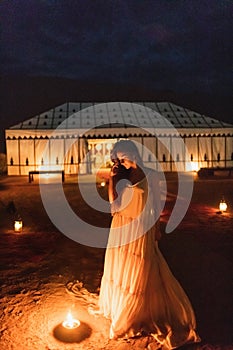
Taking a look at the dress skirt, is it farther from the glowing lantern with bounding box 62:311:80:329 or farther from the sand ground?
the glowing lantern with bounding box 62:311:80:329

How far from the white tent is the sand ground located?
9.93 metres

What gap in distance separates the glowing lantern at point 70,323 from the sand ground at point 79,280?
0.20 ft


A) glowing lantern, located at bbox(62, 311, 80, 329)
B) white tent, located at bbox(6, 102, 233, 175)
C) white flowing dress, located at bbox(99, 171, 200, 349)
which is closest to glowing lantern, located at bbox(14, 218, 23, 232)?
glowing lantern, located at bbox(62, 311, 80, 329)

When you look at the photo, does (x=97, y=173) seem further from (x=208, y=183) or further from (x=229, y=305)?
(x=229, y=305)

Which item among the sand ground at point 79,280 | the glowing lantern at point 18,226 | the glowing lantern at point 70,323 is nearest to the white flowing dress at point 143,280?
the sand ground at point 79,280

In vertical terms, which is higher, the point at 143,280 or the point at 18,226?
the point at 143,280

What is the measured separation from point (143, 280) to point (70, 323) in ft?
3.26

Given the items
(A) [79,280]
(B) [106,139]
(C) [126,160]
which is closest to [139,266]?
(C) [126,160]

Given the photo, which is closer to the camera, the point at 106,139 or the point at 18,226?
the point at 18,226

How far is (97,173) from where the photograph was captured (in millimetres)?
18438

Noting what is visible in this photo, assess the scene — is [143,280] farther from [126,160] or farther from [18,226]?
[18,226]

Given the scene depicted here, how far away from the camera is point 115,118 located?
19031mm

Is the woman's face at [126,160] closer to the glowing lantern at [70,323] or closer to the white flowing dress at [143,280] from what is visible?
the white flowing dress at [143,280]

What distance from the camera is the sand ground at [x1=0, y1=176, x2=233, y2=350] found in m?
3.16
